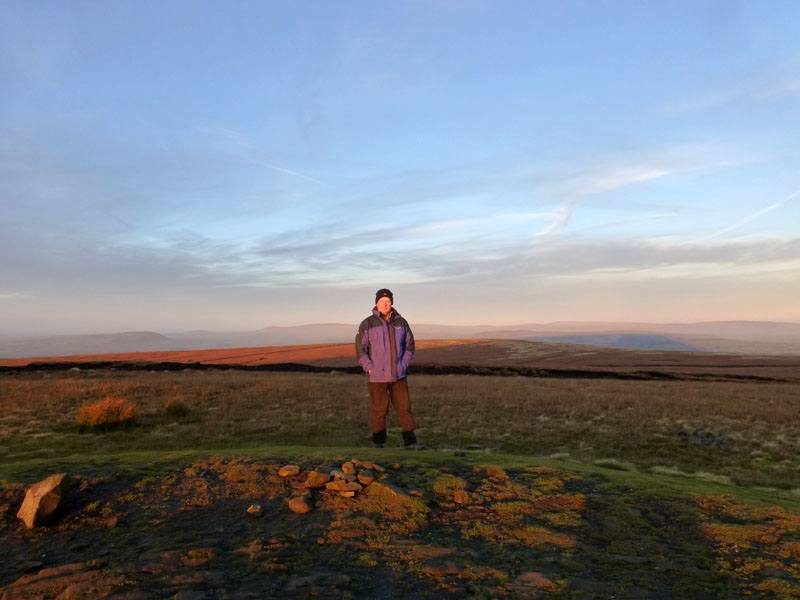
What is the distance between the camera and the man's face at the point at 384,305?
8.66m

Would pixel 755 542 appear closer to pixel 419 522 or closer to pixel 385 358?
pixel 419 522

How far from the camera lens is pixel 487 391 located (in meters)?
20.0

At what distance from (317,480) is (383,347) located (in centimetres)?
335

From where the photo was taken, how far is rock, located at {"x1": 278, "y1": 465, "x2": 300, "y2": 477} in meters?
5.84

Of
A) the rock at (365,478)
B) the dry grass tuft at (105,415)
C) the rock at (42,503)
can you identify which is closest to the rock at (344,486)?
the rock at (365,478)

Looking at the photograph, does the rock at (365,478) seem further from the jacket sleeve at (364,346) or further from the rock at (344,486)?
the jacket sleeve at (364,346)

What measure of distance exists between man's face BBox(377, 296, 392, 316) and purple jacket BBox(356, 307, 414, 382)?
0.27 ft

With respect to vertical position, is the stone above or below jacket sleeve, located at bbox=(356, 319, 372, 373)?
below

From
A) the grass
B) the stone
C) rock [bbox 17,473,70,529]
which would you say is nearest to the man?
the grass

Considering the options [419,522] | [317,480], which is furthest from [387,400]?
[419,522]

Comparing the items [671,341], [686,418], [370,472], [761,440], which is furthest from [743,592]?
[671,341]

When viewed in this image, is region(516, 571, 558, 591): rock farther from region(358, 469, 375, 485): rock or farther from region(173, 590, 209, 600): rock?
region(358, 469, 375, 485): rock

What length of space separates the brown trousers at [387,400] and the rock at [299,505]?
363 centimetres

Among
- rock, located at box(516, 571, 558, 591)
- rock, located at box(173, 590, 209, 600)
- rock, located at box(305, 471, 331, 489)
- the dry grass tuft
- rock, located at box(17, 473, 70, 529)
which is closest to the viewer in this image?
rock, located at box(173, 590, 209, 600)
